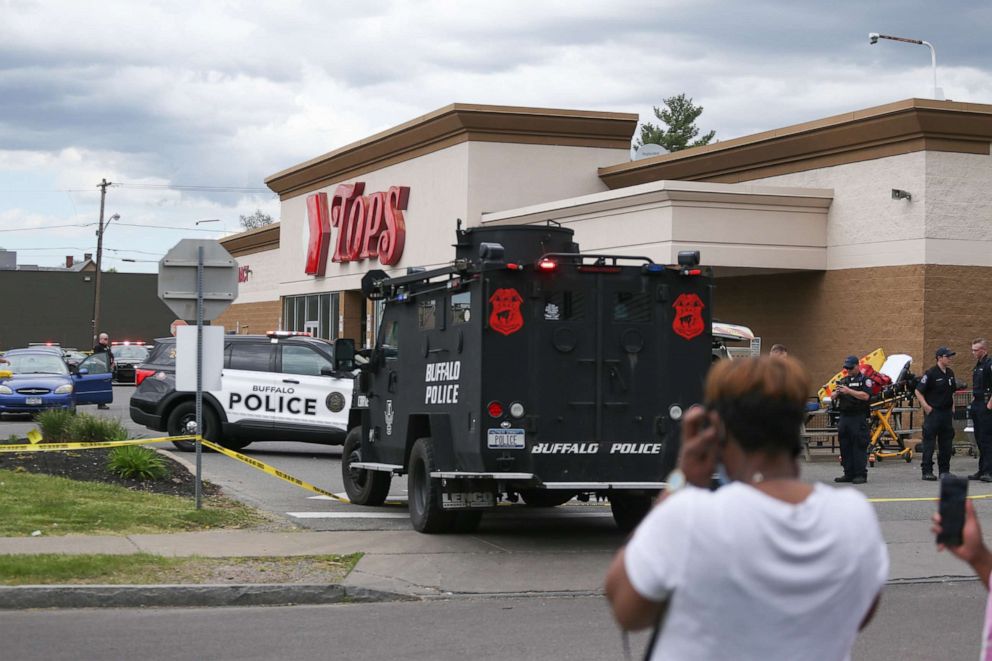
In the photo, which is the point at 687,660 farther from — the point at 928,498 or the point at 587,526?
the point at 928,498

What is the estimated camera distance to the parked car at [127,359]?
177 feet

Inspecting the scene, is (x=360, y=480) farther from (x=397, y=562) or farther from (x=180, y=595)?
(x=180, y=595)

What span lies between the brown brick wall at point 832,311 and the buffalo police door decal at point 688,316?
40.9 feet

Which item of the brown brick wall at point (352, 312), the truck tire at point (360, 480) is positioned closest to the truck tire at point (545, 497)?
the truck tire at point (360, 480)

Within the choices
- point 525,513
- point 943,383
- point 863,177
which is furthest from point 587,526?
point 863,177

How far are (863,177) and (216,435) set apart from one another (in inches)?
503

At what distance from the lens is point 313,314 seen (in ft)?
150

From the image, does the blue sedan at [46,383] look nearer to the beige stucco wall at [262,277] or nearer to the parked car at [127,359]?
the beige stucco wall at [262,277]

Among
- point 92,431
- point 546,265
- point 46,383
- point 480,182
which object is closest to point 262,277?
point 480,182

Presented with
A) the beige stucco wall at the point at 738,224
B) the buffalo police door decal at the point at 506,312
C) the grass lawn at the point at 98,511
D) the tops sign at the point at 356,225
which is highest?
the tops sign at the point at 356,225

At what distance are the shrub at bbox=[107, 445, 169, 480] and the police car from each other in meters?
4.83

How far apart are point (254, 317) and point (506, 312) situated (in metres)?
A: 43.7

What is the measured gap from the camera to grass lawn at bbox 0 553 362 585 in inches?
389

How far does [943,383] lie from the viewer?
18.1 meters
